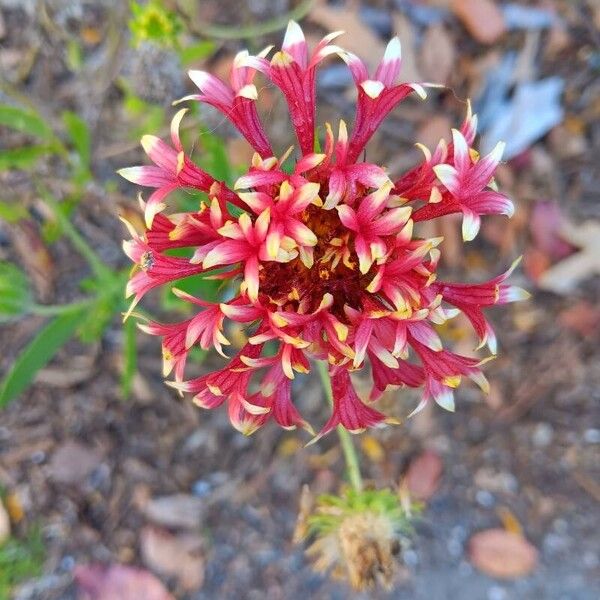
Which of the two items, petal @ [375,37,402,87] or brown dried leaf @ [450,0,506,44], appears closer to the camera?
petal @ [375,37,402,87]

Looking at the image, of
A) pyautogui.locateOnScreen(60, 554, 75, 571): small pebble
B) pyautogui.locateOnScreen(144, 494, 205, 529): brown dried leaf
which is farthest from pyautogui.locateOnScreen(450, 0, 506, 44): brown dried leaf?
pyautogui.locateOnScreen(60, 554, 75, 571): small pebble

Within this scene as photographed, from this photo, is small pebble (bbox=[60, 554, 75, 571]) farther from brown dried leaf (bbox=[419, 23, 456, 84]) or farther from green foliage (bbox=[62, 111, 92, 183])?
brown dried leaf (bbox=[419, 23, 456, 84])

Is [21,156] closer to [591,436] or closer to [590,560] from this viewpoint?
[591,436]

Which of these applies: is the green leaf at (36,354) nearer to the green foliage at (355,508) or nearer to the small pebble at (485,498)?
the green foliage at (355,508)

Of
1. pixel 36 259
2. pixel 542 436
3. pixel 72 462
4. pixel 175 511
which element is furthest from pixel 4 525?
pixel 542 436

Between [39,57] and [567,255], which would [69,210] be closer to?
[39,57]

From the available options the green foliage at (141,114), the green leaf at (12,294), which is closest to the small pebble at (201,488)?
the green leaf at (12,294)
